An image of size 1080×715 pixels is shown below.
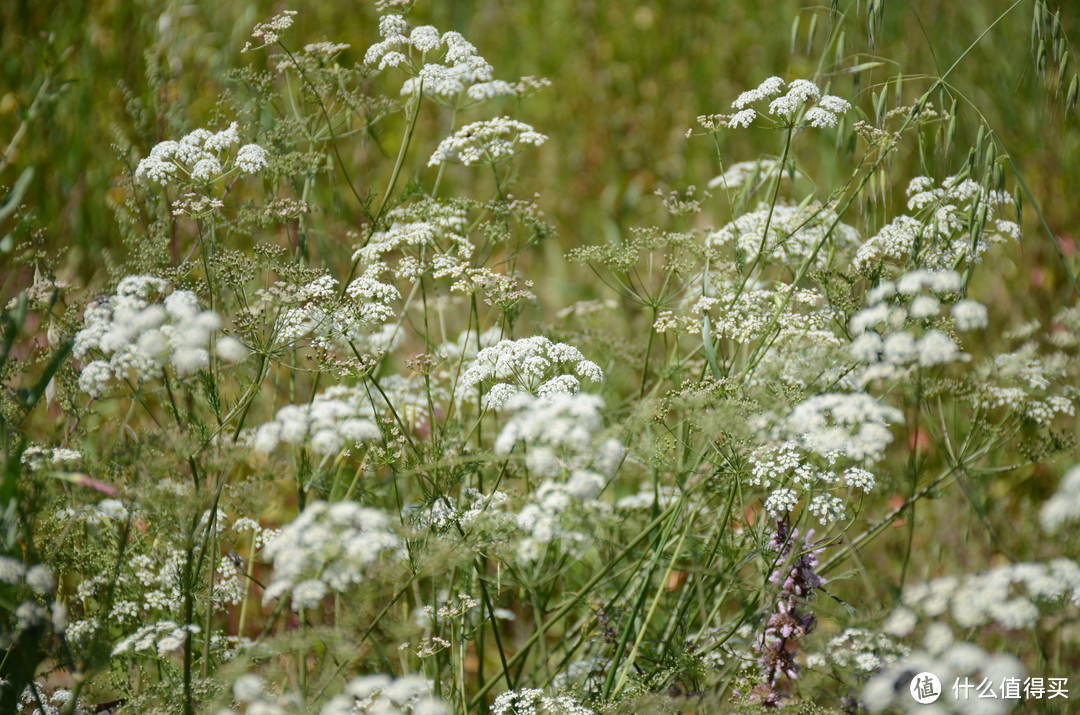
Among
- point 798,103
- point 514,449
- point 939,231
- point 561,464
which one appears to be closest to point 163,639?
point 561,464

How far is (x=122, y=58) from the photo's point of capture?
5.21 meters

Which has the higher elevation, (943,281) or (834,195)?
(834,195)

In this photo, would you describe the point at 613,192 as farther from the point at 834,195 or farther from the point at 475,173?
the point at 834,195

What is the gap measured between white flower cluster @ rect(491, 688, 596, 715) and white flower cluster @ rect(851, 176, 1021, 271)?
1.29m

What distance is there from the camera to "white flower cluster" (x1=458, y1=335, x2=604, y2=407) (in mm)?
1901

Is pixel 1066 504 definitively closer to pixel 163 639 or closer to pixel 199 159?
pixel 163 639

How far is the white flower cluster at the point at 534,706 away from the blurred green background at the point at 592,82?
2483 millimetres

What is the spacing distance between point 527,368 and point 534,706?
0.76 m

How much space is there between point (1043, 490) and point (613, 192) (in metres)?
3.15

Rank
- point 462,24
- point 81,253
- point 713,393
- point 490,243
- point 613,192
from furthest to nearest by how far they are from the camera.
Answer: point 462,24
point 613,192
point 81,253
point 490,243
point 713,393

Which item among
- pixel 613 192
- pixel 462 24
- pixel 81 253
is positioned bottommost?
pixel 81 253

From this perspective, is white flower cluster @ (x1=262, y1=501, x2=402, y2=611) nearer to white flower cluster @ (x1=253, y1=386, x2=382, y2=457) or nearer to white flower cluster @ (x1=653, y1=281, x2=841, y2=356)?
white flower cluster @ (x1=253, y1=386, x2=382, y2=457)

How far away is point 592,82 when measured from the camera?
639 centimetres

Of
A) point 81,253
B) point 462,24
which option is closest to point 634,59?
point 462,24
